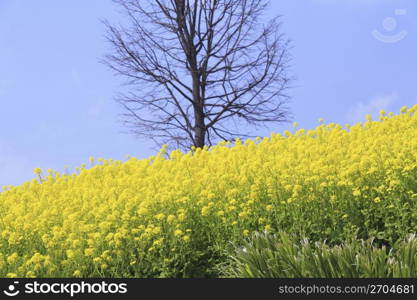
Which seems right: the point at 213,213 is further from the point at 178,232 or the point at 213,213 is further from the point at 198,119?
the point at 198,119

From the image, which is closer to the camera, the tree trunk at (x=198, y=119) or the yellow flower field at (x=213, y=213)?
the yellow flower field at (x=213, y=213)

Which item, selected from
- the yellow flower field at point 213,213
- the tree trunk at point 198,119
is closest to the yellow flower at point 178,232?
the yellow flower field at point 213,213

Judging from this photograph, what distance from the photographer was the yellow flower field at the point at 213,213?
18.5 ft

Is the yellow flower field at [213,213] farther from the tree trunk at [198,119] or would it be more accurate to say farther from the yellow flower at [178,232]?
the tree trunk at [198,119]

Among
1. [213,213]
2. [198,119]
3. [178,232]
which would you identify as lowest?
[178,232]

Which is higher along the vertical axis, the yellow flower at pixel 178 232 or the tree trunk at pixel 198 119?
the tree trunk at pixel 198 119

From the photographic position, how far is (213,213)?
6.14 metres

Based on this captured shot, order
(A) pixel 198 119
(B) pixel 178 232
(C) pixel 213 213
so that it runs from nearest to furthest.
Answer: (B) pixel 178 232 → (C) pixel 213 213 → (A) pixel 198 119

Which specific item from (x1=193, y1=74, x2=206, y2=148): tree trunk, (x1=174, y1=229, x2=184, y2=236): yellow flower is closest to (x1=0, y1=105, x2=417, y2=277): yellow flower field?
(x1=174, y1=229, x2=184, y2=236): yellow flower

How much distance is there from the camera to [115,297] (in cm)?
457

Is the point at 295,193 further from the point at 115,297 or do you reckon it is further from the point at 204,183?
the point at 115,297

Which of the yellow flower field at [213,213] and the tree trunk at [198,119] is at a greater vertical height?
the tree trunk at [198,119]

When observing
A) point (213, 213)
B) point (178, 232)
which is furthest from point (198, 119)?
point (178, 232)

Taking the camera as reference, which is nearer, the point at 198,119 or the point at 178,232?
the point at 178,232
